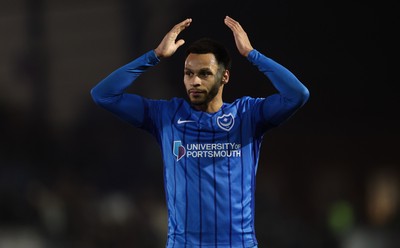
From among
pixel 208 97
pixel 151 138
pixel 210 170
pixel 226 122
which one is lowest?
pixel 151 138

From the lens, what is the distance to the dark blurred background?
698cm

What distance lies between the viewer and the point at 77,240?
6930mm

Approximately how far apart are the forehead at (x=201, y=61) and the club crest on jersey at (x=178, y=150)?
1.12 ft

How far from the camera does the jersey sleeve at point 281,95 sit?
302 centimetres

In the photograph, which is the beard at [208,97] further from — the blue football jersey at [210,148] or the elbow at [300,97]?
the elbow at [300,97]

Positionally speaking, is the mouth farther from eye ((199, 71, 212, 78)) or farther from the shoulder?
the shoulder

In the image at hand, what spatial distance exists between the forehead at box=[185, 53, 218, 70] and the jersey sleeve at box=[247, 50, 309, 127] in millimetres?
177

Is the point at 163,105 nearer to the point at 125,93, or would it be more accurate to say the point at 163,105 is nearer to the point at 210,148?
the point at 125,93

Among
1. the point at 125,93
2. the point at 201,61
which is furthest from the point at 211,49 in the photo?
the point at 125,93

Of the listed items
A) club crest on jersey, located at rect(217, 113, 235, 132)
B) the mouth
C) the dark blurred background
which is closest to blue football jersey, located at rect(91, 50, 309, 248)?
club crest on jersey, located at rect(217, 113, 235, 132)

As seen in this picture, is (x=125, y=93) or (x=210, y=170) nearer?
(x=210, y=170)

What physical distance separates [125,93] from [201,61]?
0.38 metres

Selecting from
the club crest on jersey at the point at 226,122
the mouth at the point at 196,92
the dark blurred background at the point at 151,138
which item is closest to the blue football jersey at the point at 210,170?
the club crest on jersey at the point at 226,122

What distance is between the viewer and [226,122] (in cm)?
315
